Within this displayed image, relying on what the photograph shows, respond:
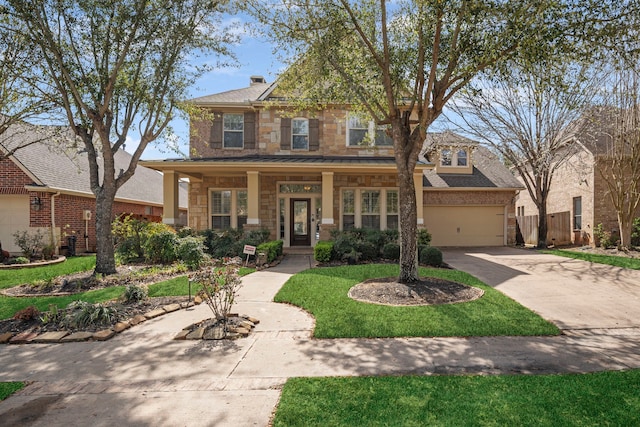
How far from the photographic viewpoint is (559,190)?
18.7 metres

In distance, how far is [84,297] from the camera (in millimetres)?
7391

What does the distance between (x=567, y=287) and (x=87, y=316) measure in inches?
366

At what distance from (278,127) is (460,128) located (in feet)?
25.5

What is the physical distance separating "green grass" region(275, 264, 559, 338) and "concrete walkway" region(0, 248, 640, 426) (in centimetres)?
22

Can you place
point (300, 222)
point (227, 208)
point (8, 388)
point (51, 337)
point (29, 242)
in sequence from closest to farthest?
point (8, 388)
point (51, 337)
point (29, 242)
point (227, 208)
point (300, 222)

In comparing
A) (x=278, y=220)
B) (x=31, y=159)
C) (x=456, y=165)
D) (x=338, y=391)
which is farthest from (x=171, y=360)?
(x=456, y=165)

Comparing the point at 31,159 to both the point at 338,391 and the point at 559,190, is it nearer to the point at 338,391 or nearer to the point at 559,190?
the point at 338,391

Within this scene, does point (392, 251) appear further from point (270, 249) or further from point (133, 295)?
point (133, 295)

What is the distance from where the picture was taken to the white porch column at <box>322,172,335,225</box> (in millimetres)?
13315

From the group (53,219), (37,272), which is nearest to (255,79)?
(53,219)

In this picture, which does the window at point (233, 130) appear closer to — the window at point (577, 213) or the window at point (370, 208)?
the window at point (370, 208)

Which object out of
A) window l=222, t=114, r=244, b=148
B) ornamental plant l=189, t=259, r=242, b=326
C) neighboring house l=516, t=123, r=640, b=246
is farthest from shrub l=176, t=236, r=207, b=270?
neighboring house l=516, t=123, r=640, b=246

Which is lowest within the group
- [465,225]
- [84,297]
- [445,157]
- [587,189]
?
[84,297]

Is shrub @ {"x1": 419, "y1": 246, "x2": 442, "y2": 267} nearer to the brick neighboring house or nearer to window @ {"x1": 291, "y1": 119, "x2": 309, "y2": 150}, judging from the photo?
window @ {"x1": 291, "y1": 119, "x2": 309, "y2": 150}
